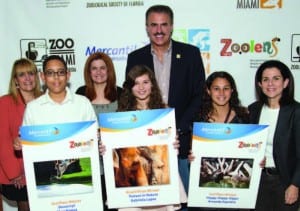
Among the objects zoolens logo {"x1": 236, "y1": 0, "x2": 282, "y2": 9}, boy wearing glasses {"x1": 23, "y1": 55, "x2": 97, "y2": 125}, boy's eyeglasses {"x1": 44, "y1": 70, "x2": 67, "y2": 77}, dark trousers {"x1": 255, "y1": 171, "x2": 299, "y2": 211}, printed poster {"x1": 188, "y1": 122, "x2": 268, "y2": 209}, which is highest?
zoolens logo {"x1": 236, "y1": 0, "x2": 282, "y2": 9}

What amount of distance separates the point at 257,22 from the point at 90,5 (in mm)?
1657

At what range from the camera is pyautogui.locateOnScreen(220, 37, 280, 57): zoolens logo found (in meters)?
3.49

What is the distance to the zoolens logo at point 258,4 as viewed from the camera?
3.45 m

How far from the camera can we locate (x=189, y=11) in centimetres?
346

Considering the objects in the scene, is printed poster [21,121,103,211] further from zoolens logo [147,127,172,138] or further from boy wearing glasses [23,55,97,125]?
zoolens logo [147,127,172,138]

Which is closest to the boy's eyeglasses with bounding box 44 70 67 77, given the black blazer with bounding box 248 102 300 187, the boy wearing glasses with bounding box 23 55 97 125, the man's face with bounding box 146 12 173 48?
the boy wearing glasses with bounding box 23 55 97 125

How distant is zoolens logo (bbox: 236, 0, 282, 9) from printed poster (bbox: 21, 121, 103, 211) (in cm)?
207

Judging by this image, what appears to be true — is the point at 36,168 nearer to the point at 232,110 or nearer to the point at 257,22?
the point at 232,110

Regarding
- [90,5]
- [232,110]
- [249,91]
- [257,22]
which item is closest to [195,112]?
[232,110]

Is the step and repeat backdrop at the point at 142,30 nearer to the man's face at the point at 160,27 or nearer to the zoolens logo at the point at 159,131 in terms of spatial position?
the man's face at the point at 160,27

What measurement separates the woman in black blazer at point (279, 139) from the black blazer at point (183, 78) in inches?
21.2

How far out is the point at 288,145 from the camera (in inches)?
92.9

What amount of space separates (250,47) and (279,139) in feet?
4.59

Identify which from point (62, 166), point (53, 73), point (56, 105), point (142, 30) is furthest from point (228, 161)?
point (142, 30)
